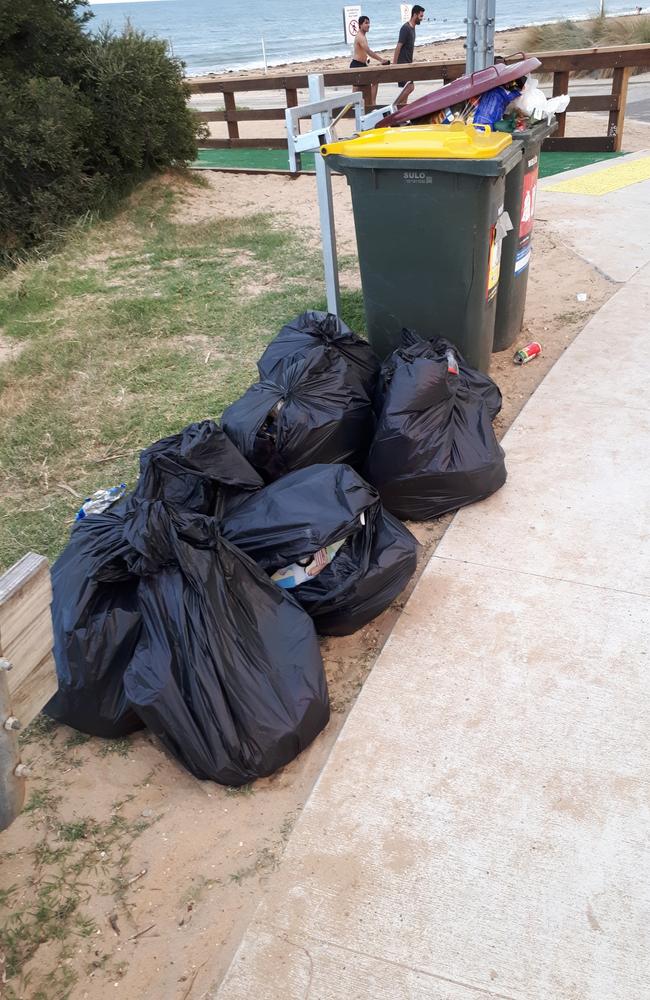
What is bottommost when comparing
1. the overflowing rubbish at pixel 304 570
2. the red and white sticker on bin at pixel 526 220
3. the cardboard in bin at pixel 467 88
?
the overflowing rubbish at pixel 304 570

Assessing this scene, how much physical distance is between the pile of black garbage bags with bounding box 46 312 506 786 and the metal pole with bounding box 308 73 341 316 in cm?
101

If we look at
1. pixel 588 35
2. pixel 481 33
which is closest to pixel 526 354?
pixel 481 33

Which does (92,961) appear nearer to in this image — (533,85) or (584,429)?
(584,429)

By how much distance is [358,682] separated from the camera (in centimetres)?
261

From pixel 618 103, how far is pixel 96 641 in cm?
944

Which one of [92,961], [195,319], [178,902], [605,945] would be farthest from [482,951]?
[195,319]

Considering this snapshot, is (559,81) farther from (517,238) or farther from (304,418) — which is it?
(304,418)

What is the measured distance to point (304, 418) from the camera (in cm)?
318

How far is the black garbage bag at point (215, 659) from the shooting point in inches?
86.4

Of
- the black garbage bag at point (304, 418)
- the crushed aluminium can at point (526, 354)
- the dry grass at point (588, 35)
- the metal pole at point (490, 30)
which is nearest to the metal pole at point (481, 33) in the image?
the metal pole at point (490, 30)

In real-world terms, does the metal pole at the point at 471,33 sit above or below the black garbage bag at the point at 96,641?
above

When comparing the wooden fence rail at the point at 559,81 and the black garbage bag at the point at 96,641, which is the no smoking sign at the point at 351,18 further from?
the black garbage bag at the point at 96,641

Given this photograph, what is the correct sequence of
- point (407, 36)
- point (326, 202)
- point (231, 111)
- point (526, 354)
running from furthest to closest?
point (407, 36) < point (231, 111) < point (526, 354) < point (326, 202)

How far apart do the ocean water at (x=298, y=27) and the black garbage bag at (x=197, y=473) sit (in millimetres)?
41577
